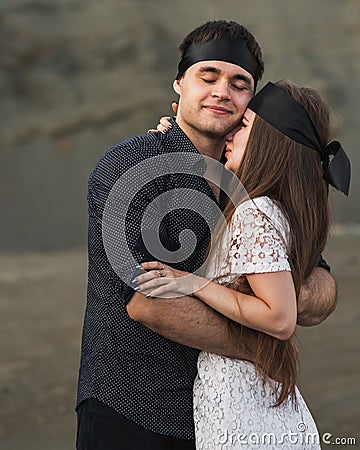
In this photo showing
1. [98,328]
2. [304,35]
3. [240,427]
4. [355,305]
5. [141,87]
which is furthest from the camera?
[304,35]

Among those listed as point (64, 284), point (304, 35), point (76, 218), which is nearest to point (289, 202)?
point (64, 284)

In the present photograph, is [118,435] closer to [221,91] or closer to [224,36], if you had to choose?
[221,91]

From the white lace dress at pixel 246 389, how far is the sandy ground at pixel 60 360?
8.69ft

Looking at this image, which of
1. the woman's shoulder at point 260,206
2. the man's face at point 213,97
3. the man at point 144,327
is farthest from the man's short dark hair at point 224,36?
the woman's shoulder at point 260,206

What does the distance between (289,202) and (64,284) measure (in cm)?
725

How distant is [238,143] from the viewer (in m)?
2.34

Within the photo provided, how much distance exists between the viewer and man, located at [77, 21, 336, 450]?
7.26ft

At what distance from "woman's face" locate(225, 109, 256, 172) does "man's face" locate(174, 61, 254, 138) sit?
0.06m

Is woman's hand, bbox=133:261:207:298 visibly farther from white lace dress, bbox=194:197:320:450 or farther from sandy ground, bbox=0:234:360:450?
sandy ground, bbox=0:234:360:450

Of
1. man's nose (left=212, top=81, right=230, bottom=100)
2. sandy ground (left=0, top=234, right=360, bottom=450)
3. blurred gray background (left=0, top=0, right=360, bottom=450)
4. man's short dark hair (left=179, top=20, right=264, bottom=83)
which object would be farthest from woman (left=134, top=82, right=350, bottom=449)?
blurred gray background (left=0, top=0, right=360, bottom=450)

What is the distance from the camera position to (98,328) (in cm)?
236

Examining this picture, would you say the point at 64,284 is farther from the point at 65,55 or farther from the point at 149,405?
the point at 149,405

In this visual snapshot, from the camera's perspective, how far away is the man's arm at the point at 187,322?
2170 millimetres

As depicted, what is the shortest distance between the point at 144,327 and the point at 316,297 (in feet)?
1.58
